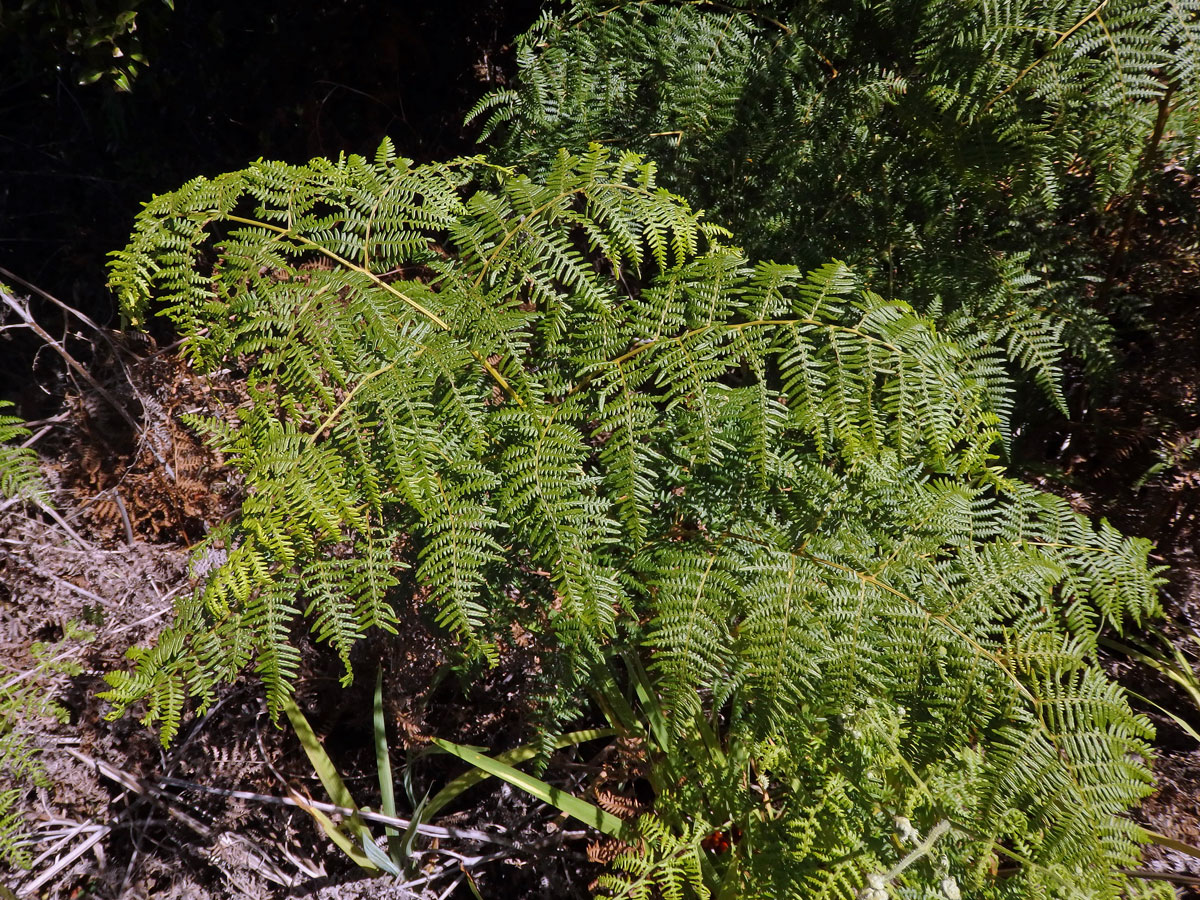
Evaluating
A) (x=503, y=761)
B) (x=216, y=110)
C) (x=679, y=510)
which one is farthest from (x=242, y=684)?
(x=216, y=110)

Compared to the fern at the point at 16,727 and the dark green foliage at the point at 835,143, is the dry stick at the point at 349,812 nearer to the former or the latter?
the fern at the point at 16,727

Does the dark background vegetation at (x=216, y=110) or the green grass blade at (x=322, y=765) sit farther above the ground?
the dark background vegetation at (x=216, y=110)

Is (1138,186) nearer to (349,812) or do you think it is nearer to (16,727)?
(349,812)

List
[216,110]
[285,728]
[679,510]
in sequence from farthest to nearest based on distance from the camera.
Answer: [216,110], [285,728], [679,510]

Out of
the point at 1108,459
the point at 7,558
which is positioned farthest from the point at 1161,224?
the point at 7,558

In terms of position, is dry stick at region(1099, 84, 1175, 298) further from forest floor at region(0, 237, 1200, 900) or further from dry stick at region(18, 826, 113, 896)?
dry stick at region(18, 826, 113, 896)

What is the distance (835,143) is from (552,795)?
73.2 inches

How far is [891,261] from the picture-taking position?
2.17 metres

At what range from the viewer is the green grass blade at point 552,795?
1.87 m

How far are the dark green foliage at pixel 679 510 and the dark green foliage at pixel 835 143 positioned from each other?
63 cm

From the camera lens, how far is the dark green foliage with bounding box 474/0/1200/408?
6.82 ft

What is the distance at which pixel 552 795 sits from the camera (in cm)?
189

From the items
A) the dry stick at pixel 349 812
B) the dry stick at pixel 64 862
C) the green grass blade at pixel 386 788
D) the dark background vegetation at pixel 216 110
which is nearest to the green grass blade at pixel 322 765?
the dry stick at pixel 349 812

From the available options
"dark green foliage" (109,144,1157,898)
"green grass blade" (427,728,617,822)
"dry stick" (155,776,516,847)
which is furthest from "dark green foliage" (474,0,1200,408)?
"dry stick" (155,776,516,847)
